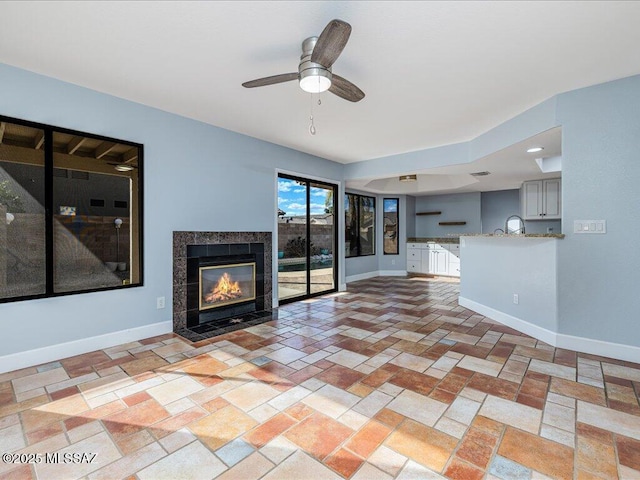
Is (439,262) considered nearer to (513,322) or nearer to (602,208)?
(513,322)

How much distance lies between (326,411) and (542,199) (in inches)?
263

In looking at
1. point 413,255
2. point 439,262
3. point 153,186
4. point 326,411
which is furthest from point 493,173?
point 153,186

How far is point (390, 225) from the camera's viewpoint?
338 inches

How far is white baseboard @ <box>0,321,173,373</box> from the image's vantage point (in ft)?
8.76

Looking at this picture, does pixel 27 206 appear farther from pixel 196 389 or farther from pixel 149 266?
pixel 196 389

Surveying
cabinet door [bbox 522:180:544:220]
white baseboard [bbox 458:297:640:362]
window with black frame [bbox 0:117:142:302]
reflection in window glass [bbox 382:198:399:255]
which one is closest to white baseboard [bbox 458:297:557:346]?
white baseboard [bbox 458:297:640:362]

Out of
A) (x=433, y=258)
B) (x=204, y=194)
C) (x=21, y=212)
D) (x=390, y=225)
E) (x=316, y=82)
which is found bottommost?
(x=433, y=258)

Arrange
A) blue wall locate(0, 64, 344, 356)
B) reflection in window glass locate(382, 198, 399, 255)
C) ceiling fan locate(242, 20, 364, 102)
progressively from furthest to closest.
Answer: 1. reflection in window glass locate(382, 198, 399, 255)
2. blue wall locate(0, 64, 344, 356)
3. ceiling fan locate(242, 20, 364, 102)

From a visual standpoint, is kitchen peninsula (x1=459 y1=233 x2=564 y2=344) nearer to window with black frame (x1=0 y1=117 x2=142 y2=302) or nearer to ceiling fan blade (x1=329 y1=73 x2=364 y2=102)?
ceiling fan blade (x1=329 y1=73 x2=364 y2=102)

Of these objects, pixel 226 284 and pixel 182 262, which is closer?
pixel 182 262

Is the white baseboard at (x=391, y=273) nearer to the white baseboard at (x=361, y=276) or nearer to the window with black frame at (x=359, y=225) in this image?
the white baseboard at (x=361, y=276)

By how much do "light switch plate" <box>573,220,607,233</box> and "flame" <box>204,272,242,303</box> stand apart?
13.2ft

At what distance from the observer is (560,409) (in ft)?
6.87

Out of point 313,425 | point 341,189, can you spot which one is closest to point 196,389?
point 313,425
